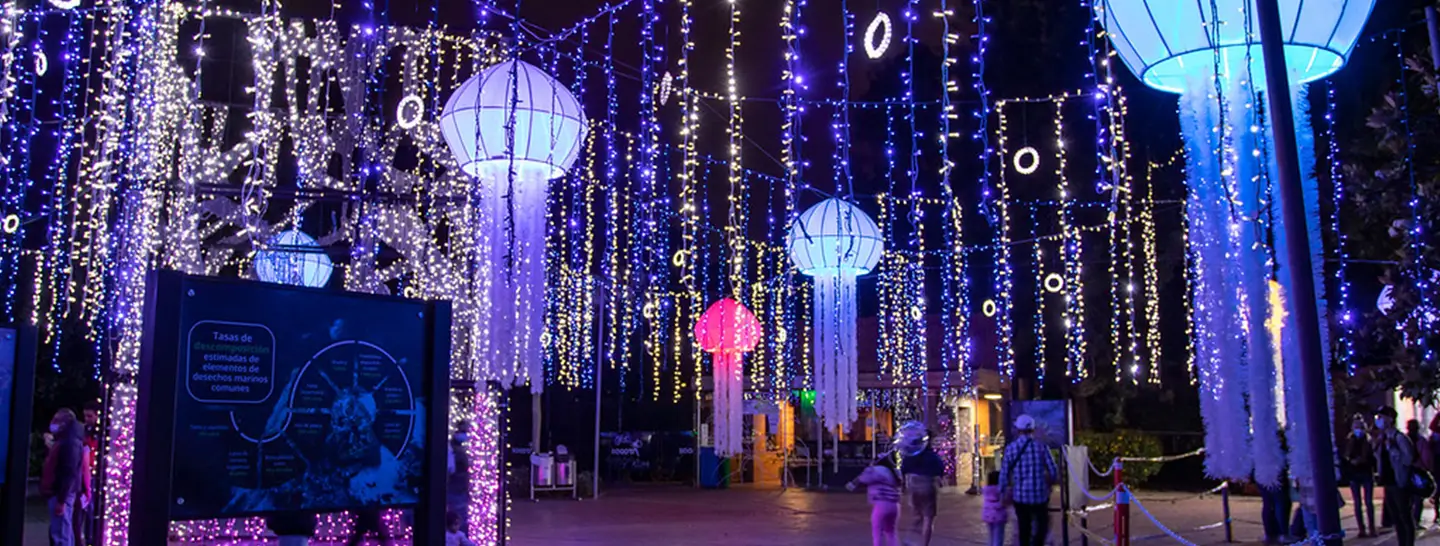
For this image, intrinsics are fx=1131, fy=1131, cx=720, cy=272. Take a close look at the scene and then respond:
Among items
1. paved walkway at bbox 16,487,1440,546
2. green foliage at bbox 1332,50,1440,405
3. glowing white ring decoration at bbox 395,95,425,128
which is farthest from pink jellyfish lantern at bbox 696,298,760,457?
green foliage at bbox 1332,50,1440,405

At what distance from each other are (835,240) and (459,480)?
5910 millimetres

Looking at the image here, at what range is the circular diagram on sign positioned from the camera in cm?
460

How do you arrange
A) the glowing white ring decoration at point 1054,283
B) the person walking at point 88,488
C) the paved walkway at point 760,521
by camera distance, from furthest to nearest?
the glowing white ring decoration at point 1054,283 → the paved walkway at point 760,521 → the person walking at point 88,488

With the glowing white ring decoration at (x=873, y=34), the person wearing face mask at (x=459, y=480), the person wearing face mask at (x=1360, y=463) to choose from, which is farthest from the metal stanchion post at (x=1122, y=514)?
the person wearing face mask at (x=459, y=480)

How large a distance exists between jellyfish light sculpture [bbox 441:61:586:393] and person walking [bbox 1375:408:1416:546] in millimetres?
7284

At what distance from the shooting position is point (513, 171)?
880cm

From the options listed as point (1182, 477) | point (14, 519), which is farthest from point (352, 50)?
point (1182, 477)

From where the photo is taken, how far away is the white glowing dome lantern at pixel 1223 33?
615 cm

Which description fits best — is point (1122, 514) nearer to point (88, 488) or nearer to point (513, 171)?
point (513, 171)

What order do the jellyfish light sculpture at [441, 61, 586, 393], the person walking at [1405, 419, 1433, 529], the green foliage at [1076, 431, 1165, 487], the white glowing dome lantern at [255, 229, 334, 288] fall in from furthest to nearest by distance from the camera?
the green foliage at [1076, 431, 1165, 487] → the white glowing dome lantern at [255, 229, 334, 288] → the person walking at [1405, 419, 1433, 529] → the jellyfish light sculpture at [441, 61, 586, 393]

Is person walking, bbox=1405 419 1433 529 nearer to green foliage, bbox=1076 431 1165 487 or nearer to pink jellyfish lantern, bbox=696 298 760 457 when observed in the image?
pink jellyfish lantern, bbox=696 298 760 457

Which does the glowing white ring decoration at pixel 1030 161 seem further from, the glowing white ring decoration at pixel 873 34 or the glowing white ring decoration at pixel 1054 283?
the glowing white ring decoration at pixel 873 34

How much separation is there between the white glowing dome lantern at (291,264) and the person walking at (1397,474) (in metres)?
9.91

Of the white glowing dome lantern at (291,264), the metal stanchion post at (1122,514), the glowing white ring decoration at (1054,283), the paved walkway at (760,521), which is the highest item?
the glowing white ring decoration at (1054,283)
